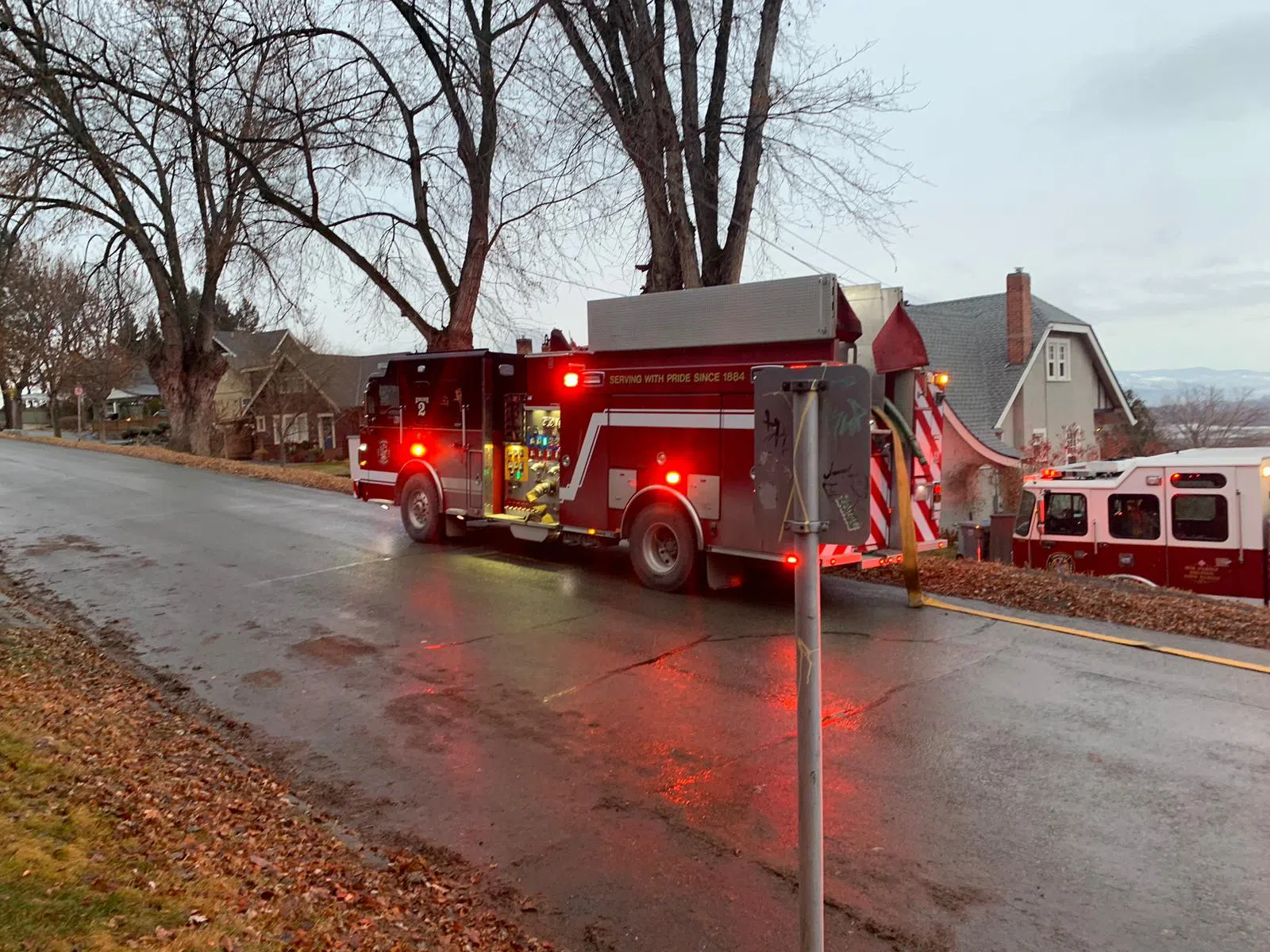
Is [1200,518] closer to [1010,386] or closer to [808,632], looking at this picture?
[808,632]

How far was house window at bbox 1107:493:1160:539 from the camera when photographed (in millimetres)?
13250

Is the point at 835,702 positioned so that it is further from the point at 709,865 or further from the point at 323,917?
the point at 323,917

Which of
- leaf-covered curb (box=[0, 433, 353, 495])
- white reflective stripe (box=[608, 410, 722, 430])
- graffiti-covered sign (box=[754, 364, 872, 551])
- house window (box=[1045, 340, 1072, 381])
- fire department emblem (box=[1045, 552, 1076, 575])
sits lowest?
fire department emblem (box=[1045, 552, 1076, 575])

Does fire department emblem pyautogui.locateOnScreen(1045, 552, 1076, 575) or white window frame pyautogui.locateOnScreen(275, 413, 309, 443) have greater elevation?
white window frame pyautogui.locateOnScreen(275, 413, 309, 443)

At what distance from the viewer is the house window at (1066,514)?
14.0 m

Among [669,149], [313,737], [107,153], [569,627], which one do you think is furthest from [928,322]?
[313,737]

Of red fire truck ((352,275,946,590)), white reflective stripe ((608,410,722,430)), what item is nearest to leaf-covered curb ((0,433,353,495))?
red fire truck ((352,275,946,590))

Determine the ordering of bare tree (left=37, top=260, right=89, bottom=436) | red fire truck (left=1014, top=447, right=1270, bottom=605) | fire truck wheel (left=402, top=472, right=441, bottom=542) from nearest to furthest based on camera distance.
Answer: red fire truck (left=1014, top=447, right=1270, bottom=605) → fire truck wheel (left=402, top=472, right=441, bottom=542) → bare tree (left=37, top=260, right=89, bottom=436)

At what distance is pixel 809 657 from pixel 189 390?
3179 centimetres

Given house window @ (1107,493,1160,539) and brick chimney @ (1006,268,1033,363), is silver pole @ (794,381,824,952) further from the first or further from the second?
brick chimney @ (1006,268,1033,363)

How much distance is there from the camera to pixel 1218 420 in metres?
31.0

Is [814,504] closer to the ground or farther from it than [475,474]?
farther from it

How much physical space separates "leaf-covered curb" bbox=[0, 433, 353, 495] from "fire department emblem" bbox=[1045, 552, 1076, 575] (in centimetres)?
1220

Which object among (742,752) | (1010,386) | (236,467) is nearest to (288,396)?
(236,467)
